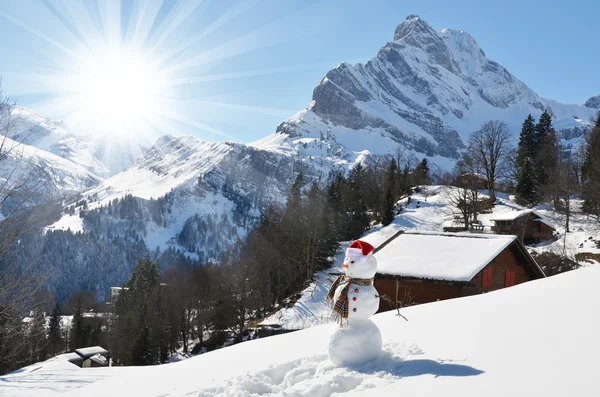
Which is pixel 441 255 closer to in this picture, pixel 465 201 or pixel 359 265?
pixel 359 265

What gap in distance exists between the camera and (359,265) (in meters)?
6.27

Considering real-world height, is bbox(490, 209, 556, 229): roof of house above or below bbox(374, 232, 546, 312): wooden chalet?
above

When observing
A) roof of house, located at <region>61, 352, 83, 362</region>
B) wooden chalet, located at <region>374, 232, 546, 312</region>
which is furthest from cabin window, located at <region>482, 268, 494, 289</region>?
roof of house, located at <region>61, 352, 83, 362</region>

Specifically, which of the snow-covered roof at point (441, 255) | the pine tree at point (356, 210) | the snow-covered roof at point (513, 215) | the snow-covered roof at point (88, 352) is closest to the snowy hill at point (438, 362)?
the snow-covered roof at point (441, 255)

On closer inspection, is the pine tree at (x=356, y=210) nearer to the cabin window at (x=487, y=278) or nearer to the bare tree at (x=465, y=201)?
the bare tree at (x=465, y=201)

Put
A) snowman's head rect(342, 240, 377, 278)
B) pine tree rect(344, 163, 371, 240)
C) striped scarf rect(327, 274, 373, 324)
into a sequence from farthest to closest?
pine tree rect(344, 163, 371, 240) → snowman's head rect(342, 240, 377, 278) → striped scarf rect(327, 274, 373, 324)

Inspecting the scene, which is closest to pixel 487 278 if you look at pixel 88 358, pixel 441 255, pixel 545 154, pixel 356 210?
pixel 441 255

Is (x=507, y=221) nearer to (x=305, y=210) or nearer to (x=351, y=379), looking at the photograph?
(x=305, y=210)

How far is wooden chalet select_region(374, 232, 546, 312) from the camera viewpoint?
18250 mm

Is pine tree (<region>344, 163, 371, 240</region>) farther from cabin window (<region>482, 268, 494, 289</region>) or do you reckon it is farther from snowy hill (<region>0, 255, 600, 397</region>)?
snowy hill (<region>0, 255, 600, 397</region>)

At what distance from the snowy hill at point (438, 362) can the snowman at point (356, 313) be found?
0.20 meters

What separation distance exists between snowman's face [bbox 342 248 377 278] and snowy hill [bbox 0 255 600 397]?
1.24 meters

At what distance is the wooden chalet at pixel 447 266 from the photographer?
1825 centimetres

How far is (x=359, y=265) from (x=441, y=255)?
48.1 ft
